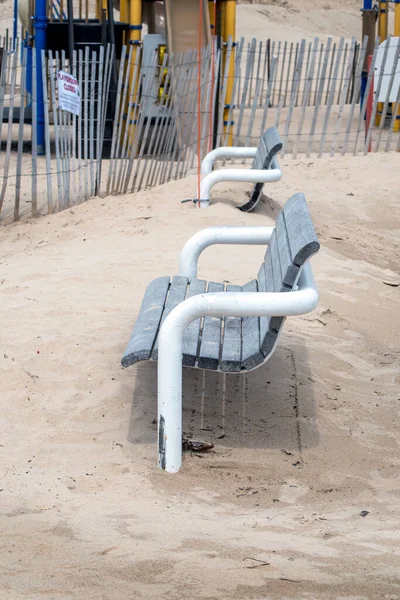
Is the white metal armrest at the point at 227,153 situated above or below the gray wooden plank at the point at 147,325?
below

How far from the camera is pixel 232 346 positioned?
3.55m

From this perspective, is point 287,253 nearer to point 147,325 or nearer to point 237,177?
point 147,325

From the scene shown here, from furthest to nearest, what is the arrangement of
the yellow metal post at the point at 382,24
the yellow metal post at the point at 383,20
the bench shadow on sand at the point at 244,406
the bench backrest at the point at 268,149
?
the yellow metal post at the point at 383,20 < the yellow metal post at the point at 382,24 < the bench backrest at the point at 268,149 < the bench shadow on sand at the point at 244,406

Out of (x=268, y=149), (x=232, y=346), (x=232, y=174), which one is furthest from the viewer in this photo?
(x=232, y=174)

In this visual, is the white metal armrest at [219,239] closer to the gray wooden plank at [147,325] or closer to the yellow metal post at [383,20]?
the gray wooden plank at [147,325]

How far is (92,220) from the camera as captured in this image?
7.49 m

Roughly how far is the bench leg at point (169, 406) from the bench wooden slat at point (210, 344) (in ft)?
0.41

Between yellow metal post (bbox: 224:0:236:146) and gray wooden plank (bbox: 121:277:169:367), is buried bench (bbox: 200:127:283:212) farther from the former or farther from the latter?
yellow metal post (bbox: 224:0:236:146)

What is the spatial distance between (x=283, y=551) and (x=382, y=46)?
911 centimetres

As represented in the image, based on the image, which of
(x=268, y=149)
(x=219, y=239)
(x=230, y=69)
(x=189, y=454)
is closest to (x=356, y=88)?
(x=230, y=69)

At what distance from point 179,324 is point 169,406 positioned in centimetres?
31

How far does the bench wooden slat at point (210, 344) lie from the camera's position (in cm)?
340

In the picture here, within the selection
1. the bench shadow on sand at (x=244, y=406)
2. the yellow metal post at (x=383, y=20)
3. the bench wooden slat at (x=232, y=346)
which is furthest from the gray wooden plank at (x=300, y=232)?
the yellow metal post at (x=383, y=20)

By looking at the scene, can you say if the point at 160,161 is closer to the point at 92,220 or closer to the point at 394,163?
the point at 92,220
